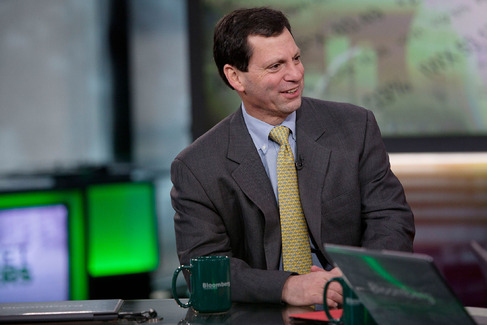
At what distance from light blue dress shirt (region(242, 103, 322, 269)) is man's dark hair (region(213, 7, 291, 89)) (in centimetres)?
18

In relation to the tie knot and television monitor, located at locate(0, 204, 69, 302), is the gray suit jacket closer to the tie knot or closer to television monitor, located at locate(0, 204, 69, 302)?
the tie knot

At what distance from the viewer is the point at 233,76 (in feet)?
7.11

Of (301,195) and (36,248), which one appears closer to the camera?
(301,195)

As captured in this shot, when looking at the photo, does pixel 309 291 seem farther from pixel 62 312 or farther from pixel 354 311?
pixel 62 312

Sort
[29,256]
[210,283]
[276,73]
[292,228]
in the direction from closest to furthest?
[210,283] < [292,228] < [276,73] < [29,256]

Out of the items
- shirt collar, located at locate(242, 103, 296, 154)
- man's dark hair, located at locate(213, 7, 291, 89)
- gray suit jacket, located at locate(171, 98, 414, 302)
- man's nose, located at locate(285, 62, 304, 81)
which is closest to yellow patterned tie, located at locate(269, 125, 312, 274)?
gray suit jacket, located at locate(171, 98, 414, 302)

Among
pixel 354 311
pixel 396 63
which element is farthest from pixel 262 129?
pixel 396 63

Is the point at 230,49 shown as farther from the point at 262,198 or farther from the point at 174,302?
the point at 174,302

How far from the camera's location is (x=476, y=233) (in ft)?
11.5

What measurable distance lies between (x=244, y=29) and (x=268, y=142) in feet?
1.14

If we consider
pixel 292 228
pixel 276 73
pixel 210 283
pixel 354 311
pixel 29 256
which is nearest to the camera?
pixel 354 311

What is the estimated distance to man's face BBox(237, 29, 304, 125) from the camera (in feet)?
6.59

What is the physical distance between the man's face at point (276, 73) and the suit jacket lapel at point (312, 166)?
3.2 inches

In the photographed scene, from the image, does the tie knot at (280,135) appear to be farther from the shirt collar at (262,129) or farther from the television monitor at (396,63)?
the television monitor at (396,63)
